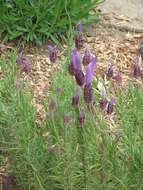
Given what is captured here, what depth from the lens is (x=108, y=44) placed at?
3.69 m

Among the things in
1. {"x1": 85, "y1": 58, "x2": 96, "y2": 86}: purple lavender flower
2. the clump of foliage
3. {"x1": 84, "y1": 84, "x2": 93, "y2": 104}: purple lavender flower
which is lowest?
{"x1": 84, "y1": 84, "x2": 93, "y2": 104}: purple lavender flower

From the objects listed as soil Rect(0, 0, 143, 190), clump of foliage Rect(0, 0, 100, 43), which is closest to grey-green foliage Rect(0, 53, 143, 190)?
soil Rect(0, 0, 143, 190)

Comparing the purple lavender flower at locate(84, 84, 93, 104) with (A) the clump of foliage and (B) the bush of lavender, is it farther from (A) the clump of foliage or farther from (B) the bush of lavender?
(A) the clump of foliage

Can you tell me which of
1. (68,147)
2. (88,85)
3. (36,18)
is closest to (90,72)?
(88,85)

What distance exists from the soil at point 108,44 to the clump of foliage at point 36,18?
4.6 inches

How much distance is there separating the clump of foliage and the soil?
0.39ft

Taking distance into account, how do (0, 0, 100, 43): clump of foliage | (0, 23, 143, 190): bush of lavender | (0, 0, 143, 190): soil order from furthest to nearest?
(0, 0, 100, 43): clump of foliage
(0, 0, 143, 190): soil
(0, 23, 143, 190): bush of lavender

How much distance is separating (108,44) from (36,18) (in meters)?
0.67

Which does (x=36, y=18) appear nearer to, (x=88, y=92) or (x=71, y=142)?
(x=71, y=142)

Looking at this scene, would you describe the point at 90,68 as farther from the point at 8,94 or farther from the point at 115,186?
the point at 8,94

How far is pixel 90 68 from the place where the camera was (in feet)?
4.54

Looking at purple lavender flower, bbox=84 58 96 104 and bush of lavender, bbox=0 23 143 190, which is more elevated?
purple lavender flower, bbox=84 58 96 104

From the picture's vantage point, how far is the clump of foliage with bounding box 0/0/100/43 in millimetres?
3457

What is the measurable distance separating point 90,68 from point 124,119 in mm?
702
